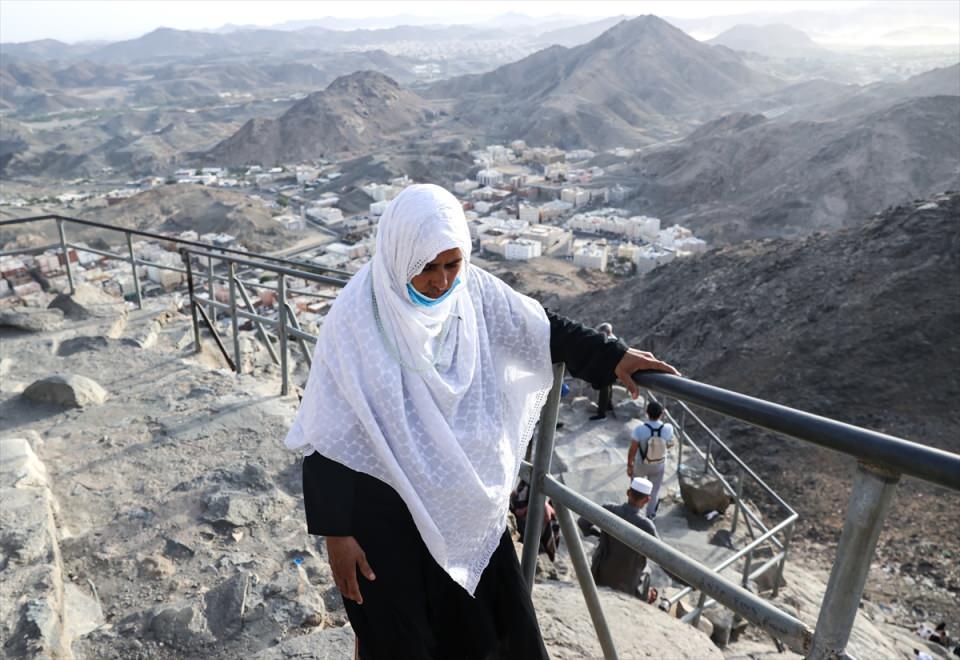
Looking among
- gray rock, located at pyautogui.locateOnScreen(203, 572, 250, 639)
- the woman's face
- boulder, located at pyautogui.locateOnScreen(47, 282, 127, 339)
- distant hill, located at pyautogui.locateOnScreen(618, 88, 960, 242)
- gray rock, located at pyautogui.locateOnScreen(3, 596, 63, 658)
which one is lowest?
distant hill, located at pyautogui.locateOnScreen(618, 88, 960, 242)

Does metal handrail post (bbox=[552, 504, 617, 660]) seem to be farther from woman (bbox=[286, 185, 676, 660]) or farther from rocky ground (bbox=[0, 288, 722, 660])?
rocky ground (bbox=[0, 288, 722, 660])

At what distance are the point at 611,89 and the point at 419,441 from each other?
76519 millimetres

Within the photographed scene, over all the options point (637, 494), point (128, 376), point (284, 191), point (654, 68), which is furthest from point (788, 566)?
point (654, 68)

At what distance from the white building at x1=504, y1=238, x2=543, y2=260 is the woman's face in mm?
32423

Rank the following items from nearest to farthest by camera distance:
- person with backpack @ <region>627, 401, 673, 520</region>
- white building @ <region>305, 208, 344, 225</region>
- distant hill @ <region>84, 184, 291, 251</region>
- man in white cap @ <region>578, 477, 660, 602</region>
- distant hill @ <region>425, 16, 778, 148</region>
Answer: man in white cap @ <region>578, 477, 660, 602</region>, person with backpack @ <region>627, 401, 673, 520</region>, distant hill @ <region>84, 184, 291, 251</region>, white building @ <region>305, 208, 344, 225</region>, distant hill @ <region>425, 16, 778, 148</region>

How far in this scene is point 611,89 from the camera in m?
71.6

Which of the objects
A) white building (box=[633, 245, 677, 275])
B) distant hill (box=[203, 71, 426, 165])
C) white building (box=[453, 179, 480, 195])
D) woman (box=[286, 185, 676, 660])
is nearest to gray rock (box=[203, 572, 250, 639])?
woman (box=[286, 185, 676, 660])

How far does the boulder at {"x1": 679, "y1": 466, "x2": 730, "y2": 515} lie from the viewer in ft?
20.4

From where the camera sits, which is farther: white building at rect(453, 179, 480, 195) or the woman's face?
white building at rect(453, 179, 480, 195)

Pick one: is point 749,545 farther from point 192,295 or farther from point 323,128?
point 323,128

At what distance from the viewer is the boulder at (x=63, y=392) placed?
3.92 metres

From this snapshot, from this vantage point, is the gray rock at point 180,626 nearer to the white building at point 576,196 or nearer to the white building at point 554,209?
the white building at point 554,209

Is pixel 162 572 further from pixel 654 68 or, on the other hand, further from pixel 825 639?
pixel 654 68

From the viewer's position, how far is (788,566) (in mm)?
6484
